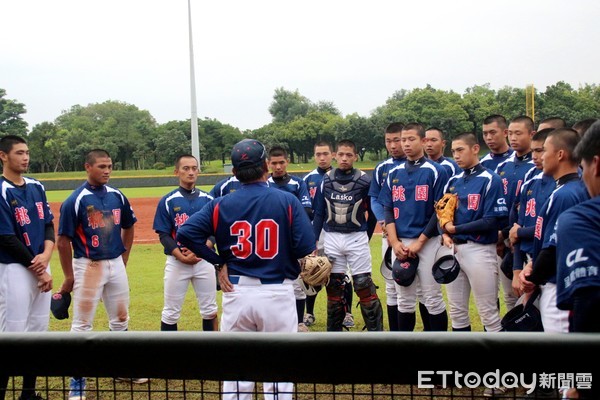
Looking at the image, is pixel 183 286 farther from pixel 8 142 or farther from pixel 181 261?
pixel 8 142

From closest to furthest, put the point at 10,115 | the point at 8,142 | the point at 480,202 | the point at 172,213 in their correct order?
the point at 8,142
the point at 480,202
the point at 172,213
the point at 10,115

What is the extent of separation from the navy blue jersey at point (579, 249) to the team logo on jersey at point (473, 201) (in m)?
3.25

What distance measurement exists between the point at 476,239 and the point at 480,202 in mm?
354

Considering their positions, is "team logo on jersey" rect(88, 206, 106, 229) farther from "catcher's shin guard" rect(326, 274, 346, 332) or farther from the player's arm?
"catcher's shin guard" rect(326, 274, 346, 332)

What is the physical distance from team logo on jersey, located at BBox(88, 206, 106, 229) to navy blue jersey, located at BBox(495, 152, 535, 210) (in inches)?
156

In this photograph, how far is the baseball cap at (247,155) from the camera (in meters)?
3.99

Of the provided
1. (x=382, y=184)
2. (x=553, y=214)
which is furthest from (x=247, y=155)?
(x=382, y=184)

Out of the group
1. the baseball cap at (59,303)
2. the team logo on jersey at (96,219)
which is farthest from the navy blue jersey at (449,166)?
the baseball cap at (59,303)

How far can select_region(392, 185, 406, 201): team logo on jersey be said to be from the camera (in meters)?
5.88

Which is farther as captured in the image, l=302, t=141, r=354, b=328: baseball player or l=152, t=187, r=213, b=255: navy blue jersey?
l=302, t=141, r=354, b=328: baseball player

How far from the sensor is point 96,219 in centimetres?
530

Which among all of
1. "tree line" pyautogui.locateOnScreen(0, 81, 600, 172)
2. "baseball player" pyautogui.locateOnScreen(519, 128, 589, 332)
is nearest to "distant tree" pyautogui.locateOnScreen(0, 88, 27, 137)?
"tree line" pyautogui.locateOnScreen(0, 81, 600, 172)

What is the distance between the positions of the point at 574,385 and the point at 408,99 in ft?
222

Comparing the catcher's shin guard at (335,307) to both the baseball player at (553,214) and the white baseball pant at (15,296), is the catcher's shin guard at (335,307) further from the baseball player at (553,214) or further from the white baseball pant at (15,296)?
the white baseball pant at (15,296)
